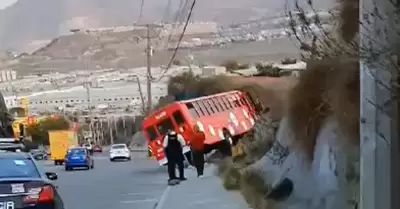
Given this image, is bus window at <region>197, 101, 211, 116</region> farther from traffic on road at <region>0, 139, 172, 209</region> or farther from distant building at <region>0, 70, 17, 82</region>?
distant building at <region>0, 70, 17, 82</region>

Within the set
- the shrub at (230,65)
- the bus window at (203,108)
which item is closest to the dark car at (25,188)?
the bus window at (203,108)

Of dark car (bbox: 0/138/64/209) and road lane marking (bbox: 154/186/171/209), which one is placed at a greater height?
dark car (bbox: 0/138/64/209)

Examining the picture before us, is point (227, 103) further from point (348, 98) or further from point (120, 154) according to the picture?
point (348, 98)

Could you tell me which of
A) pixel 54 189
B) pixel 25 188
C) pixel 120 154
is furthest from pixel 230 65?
pixel 25 188

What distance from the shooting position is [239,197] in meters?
21.0

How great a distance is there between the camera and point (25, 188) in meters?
13.0

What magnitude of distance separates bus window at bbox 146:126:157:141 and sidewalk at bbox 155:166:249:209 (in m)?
11.2

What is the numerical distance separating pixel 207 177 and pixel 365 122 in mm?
20393

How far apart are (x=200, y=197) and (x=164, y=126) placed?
57.2 ft

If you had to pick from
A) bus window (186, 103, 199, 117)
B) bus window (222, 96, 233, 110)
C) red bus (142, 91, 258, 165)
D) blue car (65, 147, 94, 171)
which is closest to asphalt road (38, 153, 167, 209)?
red bus (142, 91, 258, 165)

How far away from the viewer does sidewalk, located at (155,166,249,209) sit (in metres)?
19.9

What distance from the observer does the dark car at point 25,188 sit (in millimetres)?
12797

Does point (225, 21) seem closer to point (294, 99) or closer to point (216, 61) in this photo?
point (216, 61)

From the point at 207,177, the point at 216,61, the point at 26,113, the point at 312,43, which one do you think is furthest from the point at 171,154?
the point at 26,113
